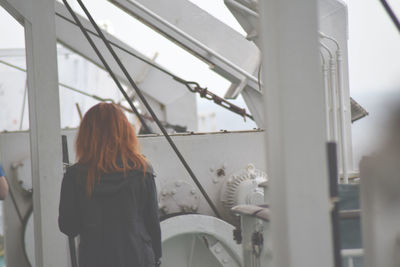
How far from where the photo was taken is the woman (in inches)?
89.4

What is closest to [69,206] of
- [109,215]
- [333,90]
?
[109,215]

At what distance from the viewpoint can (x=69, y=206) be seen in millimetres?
2303

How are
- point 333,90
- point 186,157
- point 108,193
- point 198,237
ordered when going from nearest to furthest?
1. point 108,193
2. point 333,90
3. point 198,237
4. point 186,157

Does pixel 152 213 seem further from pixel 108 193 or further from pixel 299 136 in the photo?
pixel 299 136

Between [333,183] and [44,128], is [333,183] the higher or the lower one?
the lower one

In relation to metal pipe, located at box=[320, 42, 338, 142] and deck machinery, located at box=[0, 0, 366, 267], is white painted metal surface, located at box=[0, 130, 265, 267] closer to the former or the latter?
deck machinery, located at box=[0, 0, 366, 267]

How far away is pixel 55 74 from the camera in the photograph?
3088 millimetres

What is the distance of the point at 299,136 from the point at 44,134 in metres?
2.10

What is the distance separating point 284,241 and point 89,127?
1283mm

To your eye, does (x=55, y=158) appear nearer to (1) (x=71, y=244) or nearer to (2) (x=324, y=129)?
(1) (x=71, y=244)

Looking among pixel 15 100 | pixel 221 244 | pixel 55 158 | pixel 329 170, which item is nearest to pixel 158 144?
pixel 221 244

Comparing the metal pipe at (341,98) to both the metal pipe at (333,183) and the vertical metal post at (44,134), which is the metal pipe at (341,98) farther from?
the metal pipe at (333,183)

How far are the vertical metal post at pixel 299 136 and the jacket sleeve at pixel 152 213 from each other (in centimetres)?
109

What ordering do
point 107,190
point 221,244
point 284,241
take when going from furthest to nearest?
point 221,244 < point 107,190 < point 284,241
